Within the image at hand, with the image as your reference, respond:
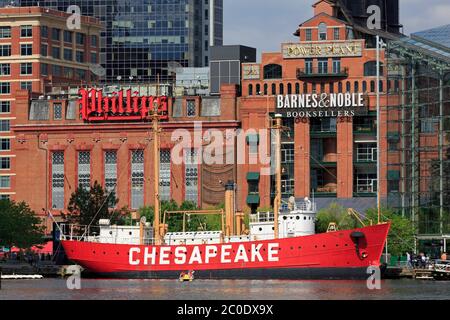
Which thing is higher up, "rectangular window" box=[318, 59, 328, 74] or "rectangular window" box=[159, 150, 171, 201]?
"rectangular window" box=[318, 59, 328, 74]

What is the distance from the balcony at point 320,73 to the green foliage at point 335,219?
59.6 feet

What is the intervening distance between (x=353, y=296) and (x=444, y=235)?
48976 mm

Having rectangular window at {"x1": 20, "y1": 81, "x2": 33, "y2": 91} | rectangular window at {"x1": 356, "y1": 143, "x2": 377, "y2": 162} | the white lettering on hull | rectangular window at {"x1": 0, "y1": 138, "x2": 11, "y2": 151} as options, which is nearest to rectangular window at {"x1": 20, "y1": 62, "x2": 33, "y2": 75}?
rectangular window at {"x1": 20, "y1": 81, "x2": 33, "y2": 91}

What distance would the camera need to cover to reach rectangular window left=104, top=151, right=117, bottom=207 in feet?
565

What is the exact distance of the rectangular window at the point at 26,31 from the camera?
194m

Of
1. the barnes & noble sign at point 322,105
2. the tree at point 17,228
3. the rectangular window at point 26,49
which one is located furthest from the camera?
the rectangular window at point 26,49

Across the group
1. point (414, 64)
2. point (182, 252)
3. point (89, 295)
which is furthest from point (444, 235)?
point (89, 295)

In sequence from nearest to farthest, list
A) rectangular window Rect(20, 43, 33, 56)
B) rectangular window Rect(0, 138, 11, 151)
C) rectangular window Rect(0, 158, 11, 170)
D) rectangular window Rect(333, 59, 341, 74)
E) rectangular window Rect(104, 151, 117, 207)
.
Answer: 1. rectangular window Rect(333, 59, 341, 74)
2. rectangular window Rect(104, 151, 117, 207)
3. rectangular window Rect(0, 158, 11, 170)
4. rectangular window Rect(0, 138, 11, 151)
5. rectangular window Rect(20, 43, 33, 56)

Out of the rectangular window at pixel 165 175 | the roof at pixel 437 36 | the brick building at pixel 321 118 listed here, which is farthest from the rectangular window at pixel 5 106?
the roof at pixel 437 36

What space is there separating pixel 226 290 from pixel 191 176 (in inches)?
2897

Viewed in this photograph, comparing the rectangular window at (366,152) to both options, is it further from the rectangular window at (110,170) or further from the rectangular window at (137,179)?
the rectangular window at (110,170)

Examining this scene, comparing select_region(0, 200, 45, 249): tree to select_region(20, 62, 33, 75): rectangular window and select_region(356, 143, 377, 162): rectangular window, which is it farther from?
select_region(20, 62, 33, 75): rectangular window

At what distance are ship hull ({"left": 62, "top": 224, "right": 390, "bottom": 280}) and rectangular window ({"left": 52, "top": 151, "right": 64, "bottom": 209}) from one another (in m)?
48.1

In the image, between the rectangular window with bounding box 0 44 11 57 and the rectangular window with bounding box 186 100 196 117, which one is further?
the rectangular window with bounding box 0 44 11 57
